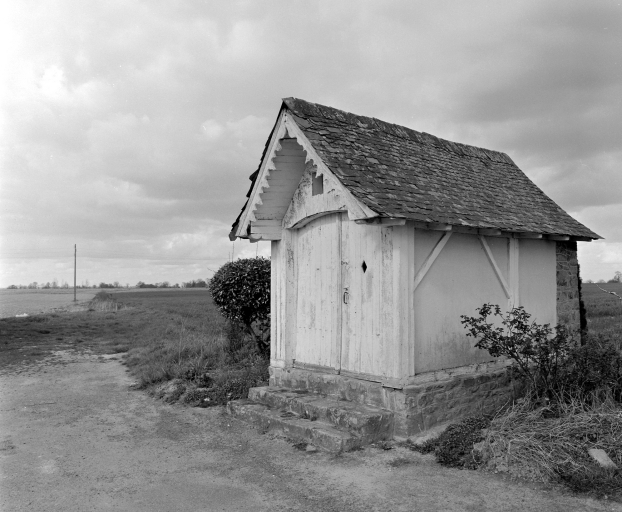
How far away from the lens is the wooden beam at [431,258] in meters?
7.71

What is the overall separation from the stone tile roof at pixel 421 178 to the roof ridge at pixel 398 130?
22mm

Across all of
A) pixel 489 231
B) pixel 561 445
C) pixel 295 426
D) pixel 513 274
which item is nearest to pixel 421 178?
pixel 489 231

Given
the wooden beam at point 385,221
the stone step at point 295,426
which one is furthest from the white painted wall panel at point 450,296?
the stone step at point 295,426

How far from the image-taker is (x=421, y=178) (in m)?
8.80

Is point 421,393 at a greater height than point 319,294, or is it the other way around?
point 319,294

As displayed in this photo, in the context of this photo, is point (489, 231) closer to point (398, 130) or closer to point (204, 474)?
point (398, 130)

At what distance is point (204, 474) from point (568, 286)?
8153 millimetres

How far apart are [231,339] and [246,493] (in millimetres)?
8462

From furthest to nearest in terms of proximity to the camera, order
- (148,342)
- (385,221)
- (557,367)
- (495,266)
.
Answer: (148,342), (495,266), (557,367), (385,221)

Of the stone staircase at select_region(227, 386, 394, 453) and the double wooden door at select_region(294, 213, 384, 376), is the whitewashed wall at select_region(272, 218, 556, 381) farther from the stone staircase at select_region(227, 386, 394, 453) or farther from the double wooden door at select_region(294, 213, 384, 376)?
the stone staircase at select_region(227, 386, 394, 453)

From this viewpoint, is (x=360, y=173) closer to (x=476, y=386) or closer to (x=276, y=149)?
(x=276, y=149)

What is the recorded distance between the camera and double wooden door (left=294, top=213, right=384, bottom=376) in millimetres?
7949

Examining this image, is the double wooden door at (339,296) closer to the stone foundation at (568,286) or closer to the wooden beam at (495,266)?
the wooden beam at (495,266)

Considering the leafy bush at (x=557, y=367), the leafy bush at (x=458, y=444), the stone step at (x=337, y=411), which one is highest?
the leafy bush at (x=557, y=367)
